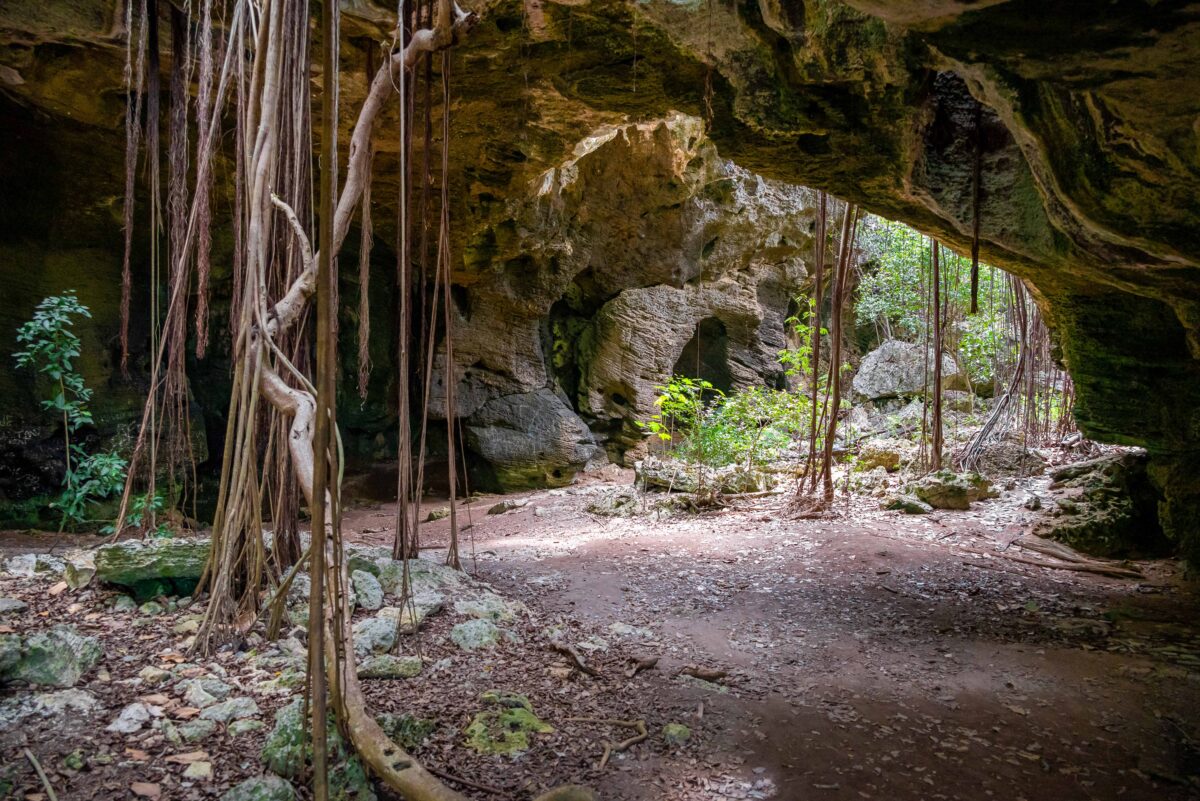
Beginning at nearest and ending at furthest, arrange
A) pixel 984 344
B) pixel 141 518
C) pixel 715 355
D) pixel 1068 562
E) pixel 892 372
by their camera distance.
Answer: pixel 141 518
pixel 1068 562
pixel 984 344
pixel 892 372
pixel 715 355

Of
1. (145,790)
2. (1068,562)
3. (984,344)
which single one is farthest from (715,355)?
(145,790)

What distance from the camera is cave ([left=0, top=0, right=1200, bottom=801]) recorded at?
1.84m

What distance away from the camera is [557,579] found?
3.99 metres

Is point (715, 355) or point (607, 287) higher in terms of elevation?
point (607, 287)

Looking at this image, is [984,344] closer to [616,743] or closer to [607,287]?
[607,287]

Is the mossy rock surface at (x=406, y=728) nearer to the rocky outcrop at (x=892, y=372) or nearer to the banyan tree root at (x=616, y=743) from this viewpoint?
the banyan tree root at (x=616, y=743)

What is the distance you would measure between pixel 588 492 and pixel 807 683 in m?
5.05

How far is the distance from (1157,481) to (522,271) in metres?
7.06

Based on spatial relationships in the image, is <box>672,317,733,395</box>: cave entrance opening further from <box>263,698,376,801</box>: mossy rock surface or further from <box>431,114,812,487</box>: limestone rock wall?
<box>263,698,376,801</box>: mossy rock surface

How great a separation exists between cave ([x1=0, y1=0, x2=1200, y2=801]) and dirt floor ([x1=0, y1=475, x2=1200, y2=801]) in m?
0.02

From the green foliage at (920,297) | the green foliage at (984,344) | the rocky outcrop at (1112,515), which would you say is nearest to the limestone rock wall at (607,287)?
the green foliage at (920,297)

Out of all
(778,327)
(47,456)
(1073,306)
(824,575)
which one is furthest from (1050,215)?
(778,327)

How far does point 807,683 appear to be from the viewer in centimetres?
271


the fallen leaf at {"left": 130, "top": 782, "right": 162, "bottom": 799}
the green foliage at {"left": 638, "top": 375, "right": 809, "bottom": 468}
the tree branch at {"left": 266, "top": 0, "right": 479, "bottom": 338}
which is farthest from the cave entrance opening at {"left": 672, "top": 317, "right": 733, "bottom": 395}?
the fallen leaf at {"left": 130, "top": 782, "right": 162, "bottom": 799}
